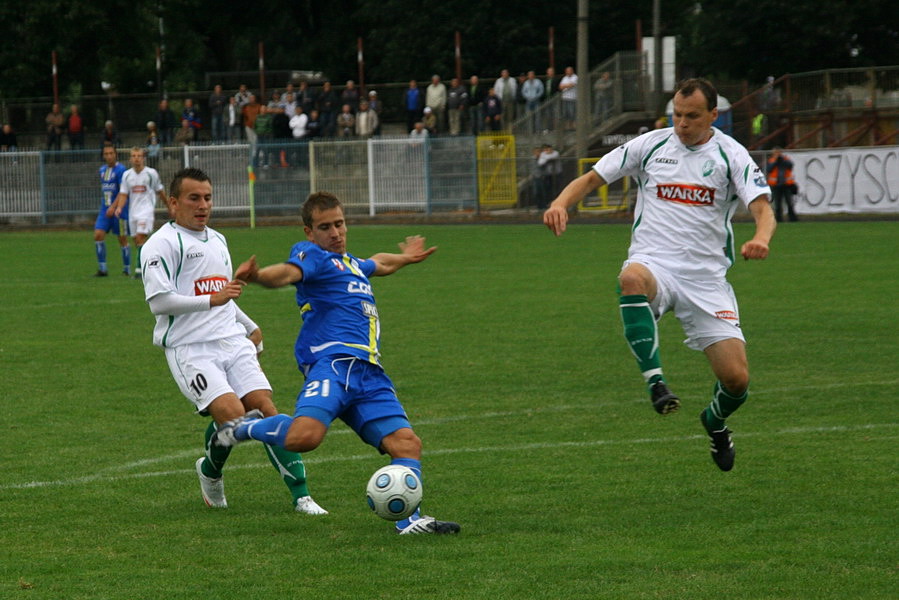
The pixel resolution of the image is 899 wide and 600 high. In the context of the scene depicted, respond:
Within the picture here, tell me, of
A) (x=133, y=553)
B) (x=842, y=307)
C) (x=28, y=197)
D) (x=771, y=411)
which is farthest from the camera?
(x=28, y=197)

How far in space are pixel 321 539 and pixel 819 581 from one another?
2384 mm

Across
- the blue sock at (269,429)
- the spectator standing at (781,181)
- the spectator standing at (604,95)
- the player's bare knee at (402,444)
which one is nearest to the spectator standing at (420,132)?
the spectator standing at (604,95)

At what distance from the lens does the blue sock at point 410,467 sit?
248 inches

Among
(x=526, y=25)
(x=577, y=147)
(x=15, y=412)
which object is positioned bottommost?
(x=15, y=412)

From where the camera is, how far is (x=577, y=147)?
3594 cm

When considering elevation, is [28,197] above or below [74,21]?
below

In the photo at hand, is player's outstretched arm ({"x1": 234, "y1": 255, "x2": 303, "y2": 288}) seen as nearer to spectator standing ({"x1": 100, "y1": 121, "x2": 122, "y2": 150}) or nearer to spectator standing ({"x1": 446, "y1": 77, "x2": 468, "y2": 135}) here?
spectator standing ({"x1": 446, "y1": 77, "x2": 468, "y2": 135})

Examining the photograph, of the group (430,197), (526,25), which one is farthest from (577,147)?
(526,25)

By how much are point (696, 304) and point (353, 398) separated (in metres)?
2.20

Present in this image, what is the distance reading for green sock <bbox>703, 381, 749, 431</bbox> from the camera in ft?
24.5

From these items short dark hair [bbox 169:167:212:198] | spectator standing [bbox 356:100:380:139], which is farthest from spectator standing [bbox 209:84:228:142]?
short dark hair [bbox 169:167:212:198]

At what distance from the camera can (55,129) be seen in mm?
41125

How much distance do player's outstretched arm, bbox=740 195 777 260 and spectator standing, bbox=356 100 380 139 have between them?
32.1 meters

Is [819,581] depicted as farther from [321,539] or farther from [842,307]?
[842,307]
